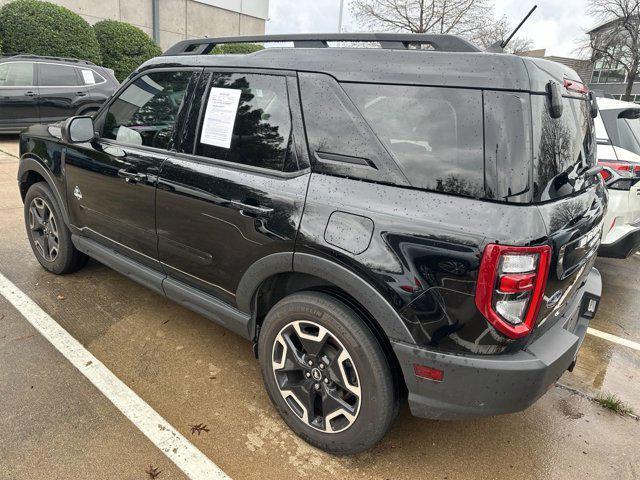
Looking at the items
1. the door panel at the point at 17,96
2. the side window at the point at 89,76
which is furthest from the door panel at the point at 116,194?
the side window at the point at 89,76

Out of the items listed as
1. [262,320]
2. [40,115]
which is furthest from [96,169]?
[40,115]

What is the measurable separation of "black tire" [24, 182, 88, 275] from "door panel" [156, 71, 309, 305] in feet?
4.68

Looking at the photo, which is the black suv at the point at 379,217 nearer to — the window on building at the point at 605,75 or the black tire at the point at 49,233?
the black tire at the point at 49,233

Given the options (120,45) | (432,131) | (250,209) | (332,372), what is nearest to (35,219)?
(250,209)

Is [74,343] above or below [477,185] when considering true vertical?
below

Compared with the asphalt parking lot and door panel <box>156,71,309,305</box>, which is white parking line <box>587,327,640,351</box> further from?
door panel <box>156,71,309,305</box>

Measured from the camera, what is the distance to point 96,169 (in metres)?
3.13

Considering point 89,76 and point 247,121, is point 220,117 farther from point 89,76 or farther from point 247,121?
point 89,76

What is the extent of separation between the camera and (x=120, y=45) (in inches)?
571

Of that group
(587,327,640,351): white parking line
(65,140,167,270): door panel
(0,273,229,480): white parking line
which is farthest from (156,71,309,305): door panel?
(587,327,640,351): white parking line

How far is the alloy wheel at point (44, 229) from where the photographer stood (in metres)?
3.79

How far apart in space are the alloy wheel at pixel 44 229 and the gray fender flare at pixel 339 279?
2.33 meters

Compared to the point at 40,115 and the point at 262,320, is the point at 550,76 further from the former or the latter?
the point at 40,115

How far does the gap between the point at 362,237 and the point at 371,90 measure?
2.10 feet
